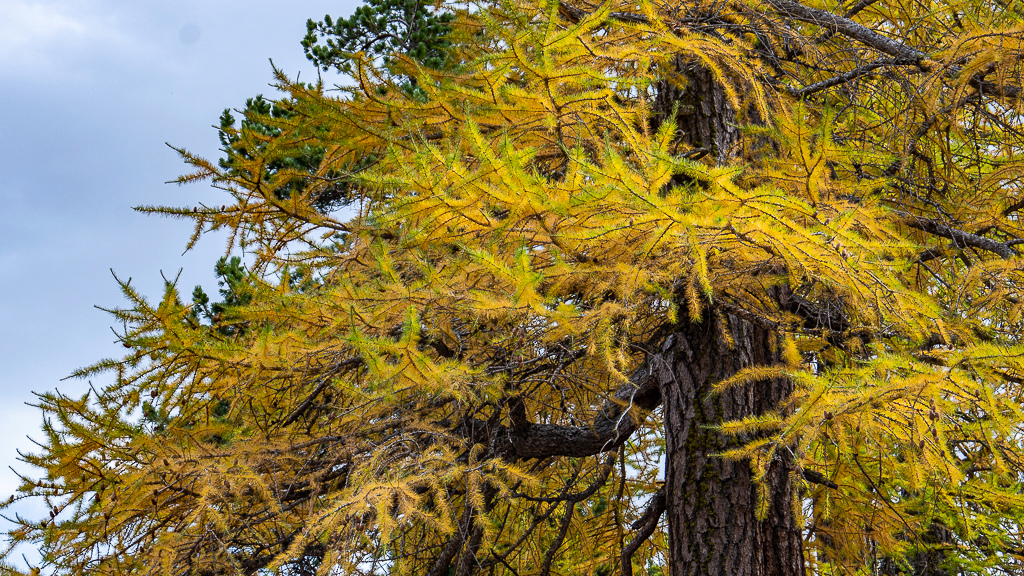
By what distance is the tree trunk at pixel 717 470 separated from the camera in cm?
340

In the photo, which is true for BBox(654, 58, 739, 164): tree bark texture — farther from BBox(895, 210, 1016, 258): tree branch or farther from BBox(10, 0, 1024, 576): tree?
BBox(895, 210, 1016, 258): tree branch

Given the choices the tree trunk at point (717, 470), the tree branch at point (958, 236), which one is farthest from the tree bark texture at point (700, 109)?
the tree trunk at point (717, 470)

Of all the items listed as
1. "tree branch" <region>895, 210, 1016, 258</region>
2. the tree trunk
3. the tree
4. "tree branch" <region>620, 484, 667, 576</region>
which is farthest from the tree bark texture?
"tree branch" <region>620, 484, 667, 576</region>

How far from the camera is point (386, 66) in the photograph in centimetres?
478

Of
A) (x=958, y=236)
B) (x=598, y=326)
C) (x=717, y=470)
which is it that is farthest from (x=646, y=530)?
(x=958, y=236)

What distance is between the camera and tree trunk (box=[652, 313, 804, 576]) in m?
3.40

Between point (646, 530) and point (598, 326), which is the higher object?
point (598, 326)

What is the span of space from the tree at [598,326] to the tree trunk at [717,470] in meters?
0.02

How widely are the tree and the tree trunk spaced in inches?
0.6

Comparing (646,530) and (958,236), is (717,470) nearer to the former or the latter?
(646,530)

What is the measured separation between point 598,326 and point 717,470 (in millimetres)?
1288

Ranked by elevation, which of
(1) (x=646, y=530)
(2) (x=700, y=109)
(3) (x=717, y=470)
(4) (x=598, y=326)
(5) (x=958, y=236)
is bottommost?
(1) (x=646, y=530)

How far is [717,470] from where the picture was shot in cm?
362

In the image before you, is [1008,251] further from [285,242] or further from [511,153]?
[285,242]
